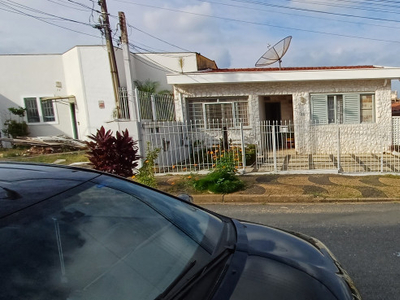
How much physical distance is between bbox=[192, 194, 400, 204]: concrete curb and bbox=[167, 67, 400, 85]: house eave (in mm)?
5928

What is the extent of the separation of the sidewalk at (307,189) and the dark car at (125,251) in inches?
154

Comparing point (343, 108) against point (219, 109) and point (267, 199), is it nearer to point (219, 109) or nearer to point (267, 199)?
point (219, 109)

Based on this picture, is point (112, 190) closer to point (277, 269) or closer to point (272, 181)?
point (277, 269)

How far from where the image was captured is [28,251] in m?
1.09

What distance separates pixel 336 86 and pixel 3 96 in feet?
59.5

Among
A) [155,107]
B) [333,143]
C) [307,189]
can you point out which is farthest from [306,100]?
[155,107]

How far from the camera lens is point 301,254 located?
1752 mm

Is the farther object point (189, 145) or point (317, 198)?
point (189, 145)

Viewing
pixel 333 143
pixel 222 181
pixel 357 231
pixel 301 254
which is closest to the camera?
pixel 301 254

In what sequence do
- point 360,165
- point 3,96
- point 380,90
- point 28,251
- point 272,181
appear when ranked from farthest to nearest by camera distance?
point 3,96 < point 380,90 < point 360,165 < point 272,181 < point 28,251

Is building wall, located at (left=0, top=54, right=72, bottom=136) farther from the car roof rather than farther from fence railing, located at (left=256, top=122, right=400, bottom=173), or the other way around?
the car roof

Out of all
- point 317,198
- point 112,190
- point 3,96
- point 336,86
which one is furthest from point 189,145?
point 3,96

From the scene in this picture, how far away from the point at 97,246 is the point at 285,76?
10292 mm

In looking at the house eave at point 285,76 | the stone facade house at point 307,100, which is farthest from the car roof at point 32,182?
the house eave at point 285,76
